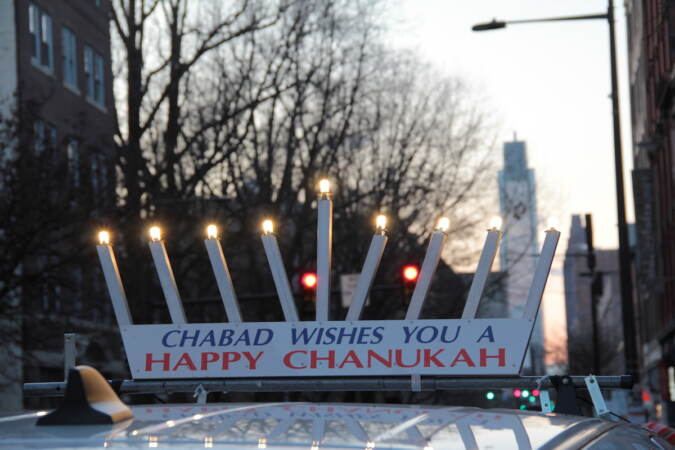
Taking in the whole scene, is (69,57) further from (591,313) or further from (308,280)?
(591,313)

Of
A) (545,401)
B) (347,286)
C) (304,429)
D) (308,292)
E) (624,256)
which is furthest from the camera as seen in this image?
(347,286)

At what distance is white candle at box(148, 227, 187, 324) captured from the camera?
554cm

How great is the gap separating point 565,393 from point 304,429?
1.74 meters

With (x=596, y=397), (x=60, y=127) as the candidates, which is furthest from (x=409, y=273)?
(x=596, y=397)

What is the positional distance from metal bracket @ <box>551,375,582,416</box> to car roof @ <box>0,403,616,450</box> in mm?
793

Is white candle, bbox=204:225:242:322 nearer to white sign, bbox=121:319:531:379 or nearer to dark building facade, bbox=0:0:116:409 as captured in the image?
white sign, bbox=121:319:531:379

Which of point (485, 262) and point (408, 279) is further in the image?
point (408, 279)

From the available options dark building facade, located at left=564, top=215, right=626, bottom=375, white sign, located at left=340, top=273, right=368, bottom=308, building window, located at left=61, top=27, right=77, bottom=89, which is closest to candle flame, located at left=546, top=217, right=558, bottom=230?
white sign, located at left=340, top=273, right=368, bottom=308

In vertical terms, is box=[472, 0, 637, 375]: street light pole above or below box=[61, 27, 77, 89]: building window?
below

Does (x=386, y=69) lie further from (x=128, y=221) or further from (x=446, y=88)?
(x=128, y=221)

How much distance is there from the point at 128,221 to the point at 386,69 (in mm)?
11336

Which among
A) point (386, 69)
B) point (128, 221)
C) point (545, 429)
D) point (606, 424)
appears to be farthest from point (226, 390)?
point (386, 69)

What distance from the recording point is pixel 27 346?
30250 mm

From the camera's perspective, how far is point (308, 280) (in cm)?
2759
